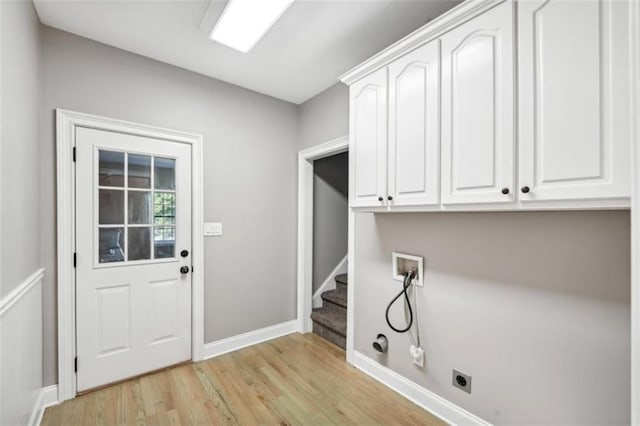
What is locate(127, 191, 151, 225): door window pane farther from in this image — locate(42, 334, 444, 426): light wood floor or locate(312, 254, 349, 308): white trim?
locate(312, 254, 349, 308): white trim

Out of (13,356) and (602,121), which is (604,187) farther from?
(13,356)

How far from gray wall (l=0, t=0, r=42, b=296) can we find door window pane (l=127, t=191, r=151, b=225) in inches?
20.6

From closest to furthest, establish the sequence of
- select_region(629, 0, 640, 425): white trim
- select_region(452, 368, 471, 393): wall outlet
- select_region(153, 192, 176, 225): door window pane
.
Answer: select_region(629, 0, 640, 425): white trim → select_region(452, 368, 471, 393): wall outlet → select_region(153, 192, 176, 225): door window pane

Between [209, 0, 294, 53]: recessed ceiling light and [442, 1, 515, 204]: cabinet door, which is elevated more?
[209, 0, 294, 53]: recessed ceiling light

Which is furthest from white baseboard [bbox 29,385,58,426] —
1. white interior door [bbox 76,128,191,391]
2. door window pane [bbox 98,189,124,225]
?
door window pane [bbox 98,189,124,225]

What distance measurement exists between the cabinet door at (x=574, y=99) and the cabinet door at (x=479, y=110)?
0.06m

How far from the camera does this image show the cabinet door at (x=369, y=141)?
6.06 ft

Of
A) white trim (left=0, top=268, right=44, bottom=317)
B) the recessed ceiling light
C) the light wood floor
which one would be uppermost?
the recessed ceiling light

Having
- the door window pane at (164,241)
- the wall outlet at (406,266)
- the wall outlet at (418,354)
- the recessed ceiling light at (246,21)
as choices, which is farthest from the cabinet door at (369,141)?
the door window pane at (164,241)

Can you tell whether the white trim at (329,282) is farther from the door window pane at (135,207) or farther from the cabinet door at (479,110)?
the cabinet door at (479,110)

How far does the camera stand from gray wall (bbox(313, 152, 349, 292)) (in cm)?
345

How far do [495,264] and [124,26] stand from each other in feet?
9.28

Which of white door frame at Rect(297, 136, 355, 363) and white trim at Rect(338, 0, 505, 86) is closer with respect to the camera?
white trim at Rect(338, 0, 505, 86)

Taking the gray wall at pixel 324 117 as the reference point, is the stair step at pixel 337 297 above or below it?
below
